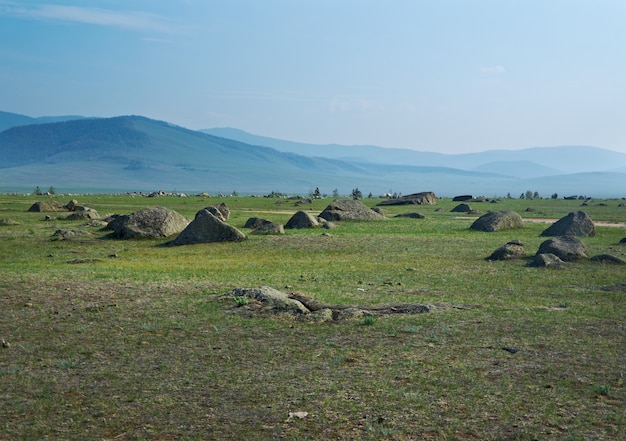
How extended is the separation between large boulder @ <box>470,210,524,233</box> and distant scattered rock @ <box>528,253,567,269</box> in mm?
16673

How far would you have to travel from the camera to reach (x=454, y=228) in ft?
158

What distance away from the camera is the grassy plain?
10.5 m

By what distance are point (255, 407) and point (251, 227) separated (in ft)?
114

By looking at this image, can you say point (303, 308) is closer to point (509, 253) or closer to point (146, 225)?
point (509, 253)

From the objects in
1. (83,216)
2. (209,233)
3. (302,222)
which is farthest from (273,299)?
(83,216)

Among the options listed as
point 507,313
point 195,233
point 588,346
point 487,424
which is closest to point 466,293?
point 507,313

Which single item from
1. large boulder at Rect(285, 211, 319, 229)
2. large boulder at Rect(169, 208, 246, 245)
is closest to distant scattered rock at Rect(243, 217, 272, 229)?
large boulder at Rect(285, 211, 319, 229)

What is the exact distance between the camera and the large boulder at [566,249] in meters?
30.1

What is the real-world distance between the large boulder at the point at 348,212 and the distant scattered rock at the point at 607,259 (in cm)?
2561

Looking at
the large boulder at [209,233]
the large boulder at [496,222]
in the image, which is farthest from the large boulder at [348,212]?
the large boulder at [209,233]

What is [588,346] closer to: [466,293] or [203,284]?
[466,293]

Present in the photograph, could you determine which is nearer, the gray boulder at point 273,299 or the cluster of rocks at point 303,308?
the cluster of rocks at point 303,308

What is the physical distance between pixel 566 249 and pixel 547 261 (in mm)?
2373

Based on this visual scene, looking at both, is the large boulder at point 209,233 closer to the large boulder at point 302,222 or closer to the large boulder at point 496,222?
the large boulder at point 302,222
